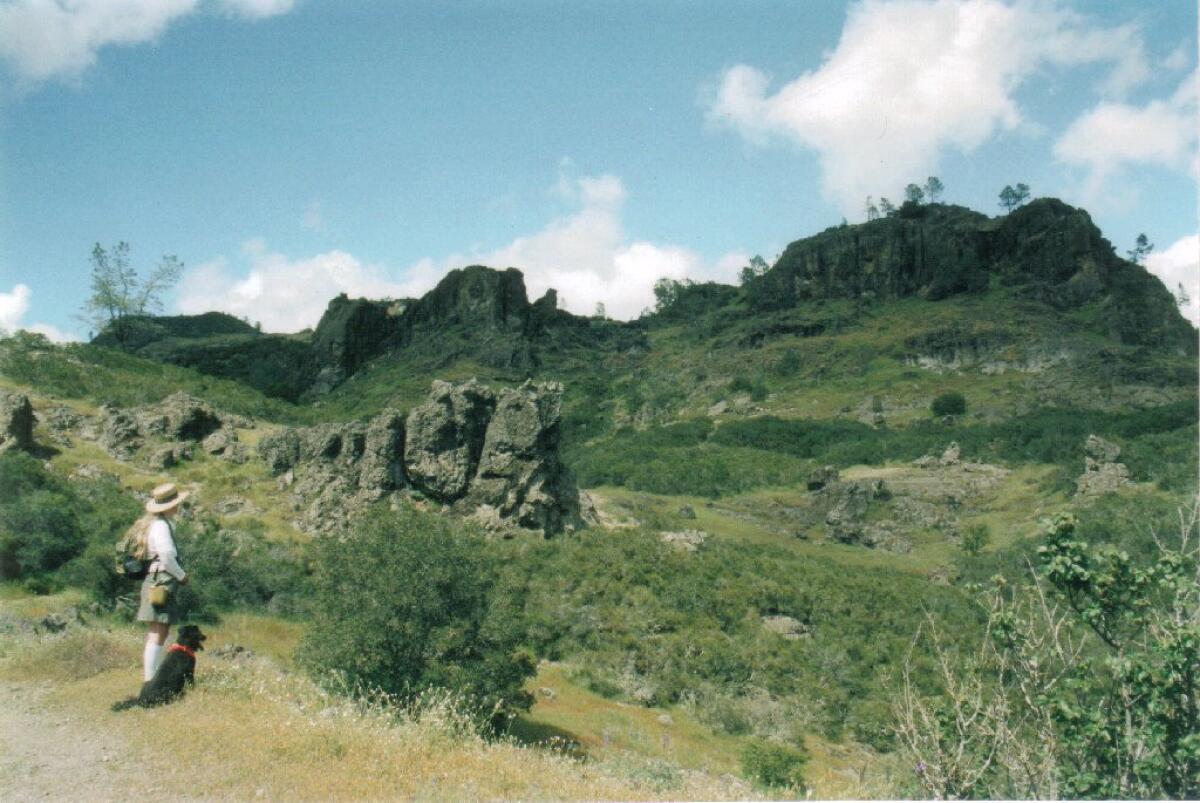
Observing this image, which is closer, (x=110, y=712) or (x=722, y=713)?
(x=110, y=712)

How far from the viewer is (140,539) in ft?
27.0

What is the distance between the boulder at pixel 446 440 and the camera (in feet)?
101

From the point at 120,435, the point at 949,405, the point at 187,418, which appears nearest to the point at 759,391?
the point at 949,405

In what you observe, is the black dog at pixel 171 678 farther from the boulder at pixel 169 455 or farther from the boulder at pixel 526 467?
the boulder at pixel 169 455

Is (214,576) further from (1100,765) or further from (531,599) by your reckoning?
(1100,765)

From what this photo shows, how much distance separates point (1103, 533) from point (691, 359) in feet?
288

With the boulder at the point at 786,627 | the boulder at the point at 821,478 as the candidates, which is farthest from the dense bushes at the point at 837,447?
the boulder at the point at 786,627

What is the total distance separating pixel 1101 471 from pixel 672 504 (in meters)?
25.7

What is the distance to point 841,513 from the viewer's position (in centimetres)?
4797

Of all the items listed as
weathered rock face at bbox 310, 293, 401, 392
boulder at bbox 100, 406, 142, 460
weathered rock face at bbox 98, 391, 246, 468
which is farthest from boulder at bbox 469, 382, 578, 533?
weathered rock face at bbox 310, 293, 401, 392

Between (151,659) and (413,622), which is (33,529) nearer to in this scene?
(413,622)

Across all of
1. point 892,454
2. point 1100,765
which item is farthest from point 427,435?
point 892,454

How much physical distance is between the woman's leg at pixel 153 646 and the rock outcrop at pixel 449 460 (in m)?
20.8

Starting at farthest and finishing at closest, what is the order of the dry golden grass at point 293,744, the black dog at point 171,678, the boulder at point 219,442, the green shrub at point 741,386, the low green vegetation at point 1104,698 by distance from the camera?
the green shrub at point 741,386 → the boulder at point 219,442 → the black dog at point 171,678 → the dry golden grass at point 293,744 → the low green vegetation at point 1104,698
